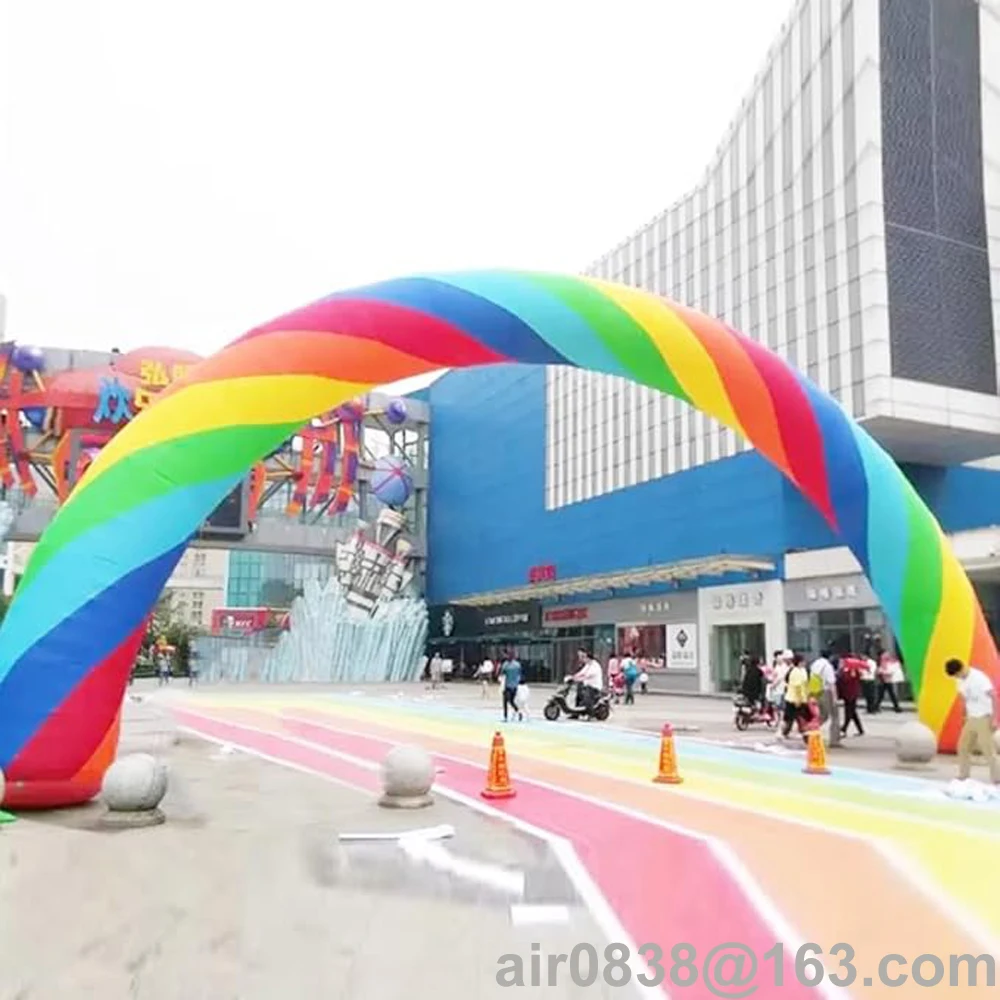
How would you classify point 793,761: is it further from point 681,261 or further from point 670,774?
point 681,261

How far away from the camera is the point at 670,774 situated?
11.3m

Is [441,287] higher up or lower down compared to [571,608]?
higher up

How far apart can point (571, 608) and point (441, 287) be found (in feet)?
117

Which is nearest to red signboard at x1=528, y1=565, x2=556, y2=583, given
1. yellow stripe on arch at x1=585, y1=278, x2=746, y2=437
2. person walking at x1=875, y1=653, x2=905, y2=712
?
person walking at x1=875, y1=653, x2=905, y2=712

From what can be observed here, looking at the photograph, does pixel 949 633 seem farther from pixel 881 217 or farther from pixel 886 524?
pixel 881 217

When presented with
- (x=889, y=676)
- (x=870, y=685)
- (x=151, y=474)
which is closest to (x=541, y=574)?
(x=870, y=685)

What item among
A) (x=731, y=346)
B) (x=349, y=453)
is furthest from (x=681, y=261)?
(x=731, y=346)

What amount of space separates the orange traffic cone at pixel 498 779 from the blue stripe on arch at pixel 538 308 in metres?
4.53

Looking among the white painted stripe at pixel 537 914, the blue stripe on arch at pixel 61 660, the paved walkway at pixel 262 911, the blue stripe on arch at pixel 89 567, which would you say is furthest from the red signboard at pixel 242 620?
the white painted stripe at pixel 537 914

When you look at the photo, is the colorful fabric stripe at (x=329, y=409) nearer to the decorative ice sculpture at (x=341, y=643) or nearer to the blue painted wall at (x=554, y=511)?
the blue painted wall at (x=554, y=511)

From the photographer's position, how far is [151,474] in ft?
31.9

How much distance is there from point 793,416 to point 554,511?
37.7 meters

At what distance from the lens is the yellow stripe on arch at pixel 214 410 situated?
391 inches

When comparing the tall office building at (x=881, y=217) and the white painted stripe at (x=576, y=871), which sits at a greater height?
the tall office building at (x=881, y=217)
